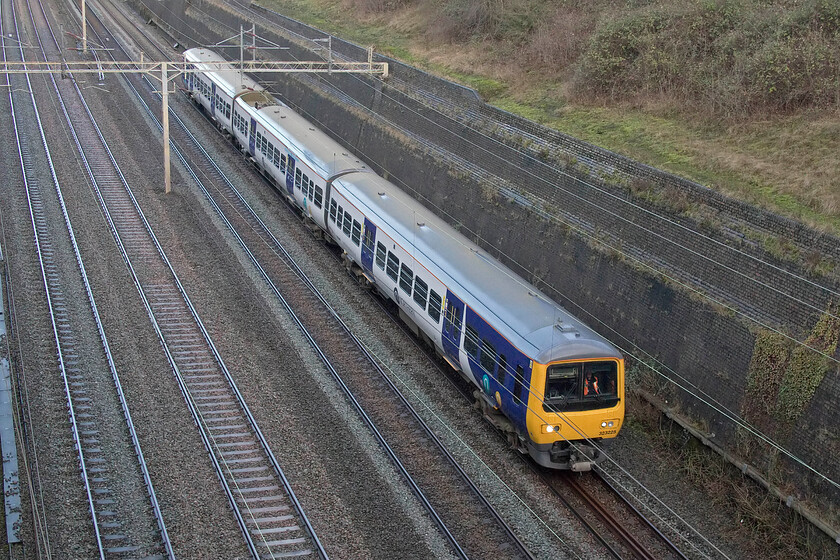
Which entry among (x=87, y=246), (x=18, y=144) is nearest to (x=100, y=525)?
(x=87, y=246)

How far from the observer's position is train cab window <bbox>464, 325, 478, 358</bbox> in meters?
14.3

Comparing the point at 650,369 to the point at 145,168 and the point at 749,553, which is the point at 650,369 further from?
the point at 145,168

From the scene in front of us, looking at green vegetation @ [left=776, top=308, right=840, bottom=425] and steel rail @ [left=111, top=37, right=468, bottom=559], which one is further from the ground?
green vegetation @ [left=776, top=308, right=840, bottom=425]

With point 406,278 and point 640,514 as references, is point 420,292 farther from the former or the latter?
point 640,514

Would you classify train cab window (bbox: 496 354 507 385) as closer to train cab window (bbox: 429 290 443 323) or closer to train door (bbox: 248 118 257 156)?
train cab window (bbox: 429 290 443 323)

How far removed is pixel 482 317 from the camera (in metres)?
14.0

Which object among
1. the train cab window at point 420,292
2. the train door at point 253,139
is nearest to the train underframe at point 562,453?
the train cab window at point 420,292

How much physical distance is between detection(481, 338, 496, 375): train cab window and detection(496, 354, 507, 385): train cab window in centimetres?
17

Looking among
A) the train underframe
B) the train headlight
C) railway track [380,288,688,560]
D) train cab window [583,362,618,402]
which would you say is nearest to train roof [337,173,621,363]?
train cab window [583,362,618,402]

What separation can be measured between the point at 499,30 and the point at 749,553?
23387 millimetres

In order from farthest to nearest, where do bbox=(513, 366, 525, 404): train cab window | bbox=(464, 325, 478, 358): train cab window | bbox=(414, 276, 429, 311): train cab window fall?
bbox=(414, 276, 429, 311): train cab window < bbox=(464, 325, 478, 358): train cab window < bbox=(513, 366, 525, 404): train cab window

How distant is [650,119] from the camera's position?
69.1ft

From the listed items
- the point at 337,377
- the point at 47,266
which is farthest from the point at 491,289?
the point at 47,266

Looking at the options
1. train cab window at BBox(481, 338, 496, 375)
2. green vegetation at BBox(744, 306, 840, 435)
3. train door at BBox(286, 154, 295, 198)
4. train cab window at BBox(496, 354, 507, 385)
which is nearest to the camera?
green vegetation at BBox(744, 306, 840, 435)
